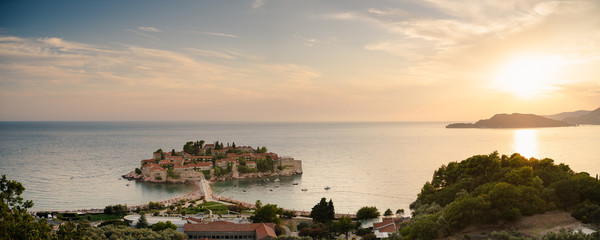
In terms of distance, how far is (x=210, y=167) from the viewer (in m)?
65.2

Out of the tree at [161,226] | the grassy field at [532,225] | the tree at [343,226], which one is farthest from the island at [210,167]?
the grassy field at [532,225]

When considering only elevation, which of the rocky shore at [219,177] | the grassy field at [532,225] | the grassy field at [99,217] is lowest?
the grassy field at [99,217]

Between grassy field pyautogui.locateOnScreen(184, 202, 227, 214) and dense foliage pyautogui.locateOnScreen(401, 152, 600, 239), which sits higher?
dense foliage pyautogui.locateOnScreen(401, 152, 600, 239)

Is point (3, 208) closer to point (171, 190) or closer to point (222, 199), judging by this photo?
point (222, 199)

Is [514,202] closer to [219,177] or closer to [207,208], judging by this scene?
[207,208]

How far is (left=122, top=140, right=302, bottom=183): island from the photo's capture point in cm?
6134

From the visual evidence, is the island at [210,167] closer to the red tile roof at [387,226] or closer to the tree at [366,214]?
the tree at [366,214]

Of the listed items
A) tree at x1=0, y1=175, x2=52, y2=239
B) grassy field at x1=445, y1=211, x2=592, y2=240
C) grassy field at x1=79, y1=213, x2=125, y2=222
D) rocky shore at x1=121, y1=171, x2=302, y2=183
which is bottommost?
grassy field at x1=79, y1=213, x2=125, y2=222

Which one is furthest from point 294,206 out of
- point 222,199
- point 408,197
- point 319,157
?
point 319,157

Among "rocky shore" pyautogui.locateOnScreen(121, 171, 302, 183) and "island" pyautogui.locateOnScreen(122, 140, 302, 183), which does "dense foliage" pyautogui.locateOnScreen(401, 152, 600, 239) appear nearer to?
"rocky shore" pyautogui.locateOnScreen(121, 171, 302, 183)

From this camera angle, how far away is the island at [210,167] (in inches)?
2415

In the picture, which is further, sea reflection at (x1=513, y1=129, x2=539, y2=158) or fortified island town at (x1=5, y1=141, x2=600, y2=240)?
sea reflection at (x1=513, y1=129, x2=539, y2=158)

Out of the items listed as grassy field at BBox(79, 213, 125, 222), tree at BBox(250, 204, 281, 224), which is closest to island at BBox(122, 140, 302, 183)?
grassy field at BBox(79, 213, 125, 222)

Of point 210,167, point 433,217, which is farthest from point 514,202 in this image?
point 210,167
